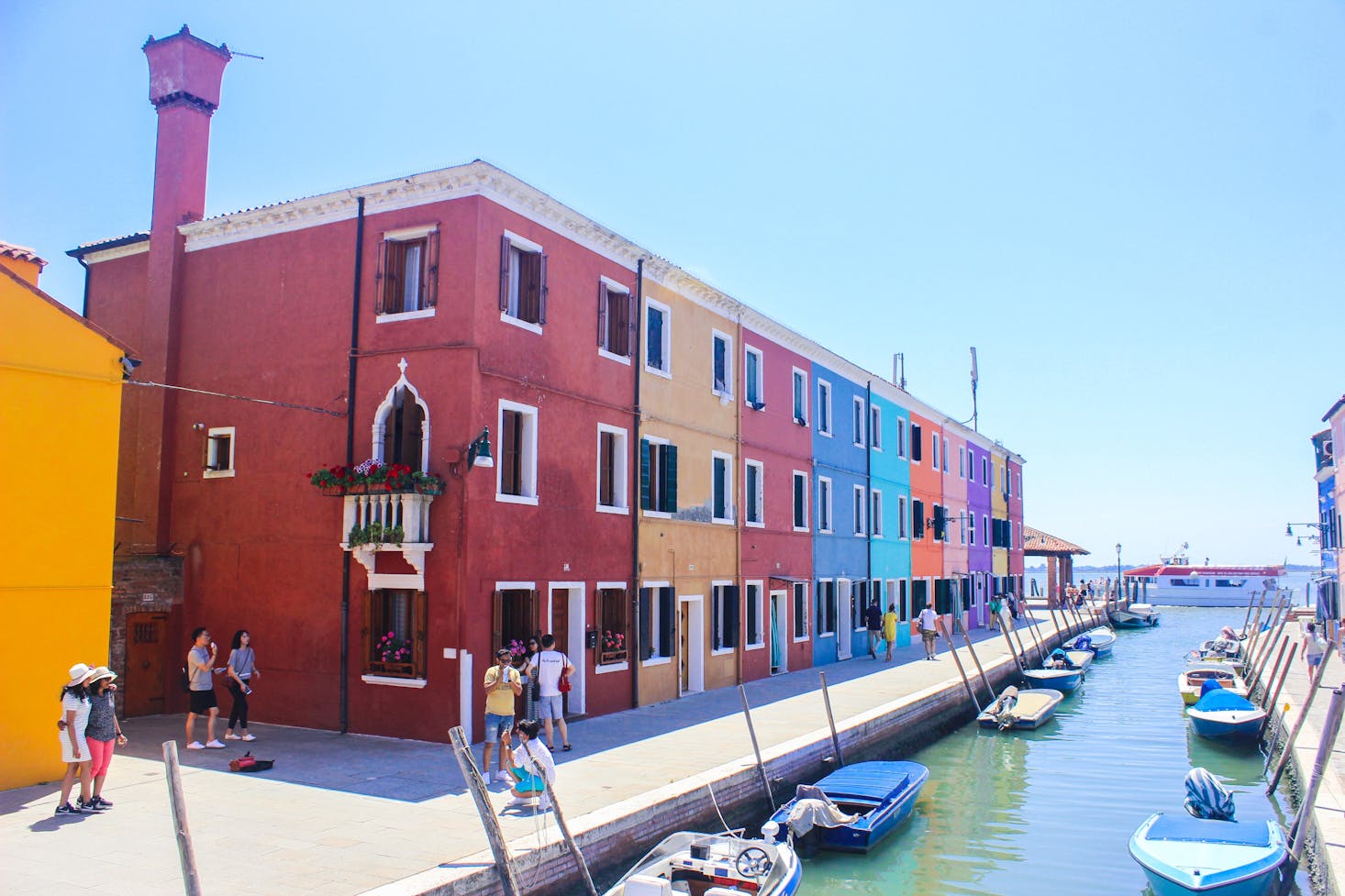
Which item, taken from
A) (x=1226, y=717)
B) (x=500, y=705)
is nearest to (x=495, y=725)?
(x=500, y=705)

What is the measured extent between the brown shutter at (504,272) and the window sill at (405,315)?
104cm

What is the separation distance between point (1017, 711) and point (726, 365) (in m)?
9.96

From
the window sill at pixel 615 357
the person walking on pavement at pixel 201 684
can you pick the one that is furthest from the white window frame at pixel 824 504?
the person walking on pavement at pixel 201 684

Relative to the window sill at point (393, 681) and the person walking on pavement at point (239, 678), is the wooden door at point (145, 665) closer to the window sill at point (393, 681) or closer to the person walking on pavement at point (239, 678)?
the person walking on pavement at point (239, 678)

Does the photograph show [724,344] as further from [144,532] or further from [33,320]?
[33,320]

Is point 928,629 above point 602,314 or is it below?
below

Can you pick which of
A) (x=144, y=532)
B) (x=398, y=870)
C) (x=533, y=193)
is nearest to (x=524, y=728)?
(x=398, y=870)

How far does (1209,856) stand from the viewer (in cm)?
1109

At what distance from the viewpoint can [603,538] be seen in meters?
17.1

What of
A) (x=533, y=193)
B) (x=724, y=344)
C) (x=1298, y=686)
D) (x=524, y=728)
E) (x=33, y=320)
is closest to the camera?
(x=524, y=728)

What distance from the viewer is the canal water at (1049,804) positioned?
11.9m

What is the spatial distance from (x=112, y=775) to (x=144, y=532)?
6013 millimetres

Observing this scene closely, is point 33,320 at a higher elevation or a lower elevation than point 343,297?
lower

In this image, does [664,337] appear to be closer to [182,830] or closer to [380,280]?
[380,280]
